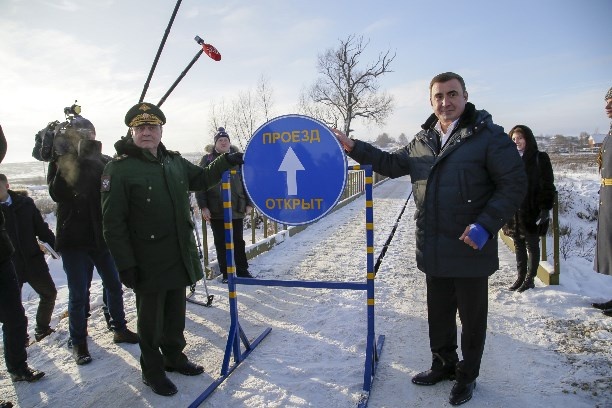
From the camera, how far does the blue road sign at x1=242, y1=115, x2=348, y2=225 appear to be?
278 centimetres

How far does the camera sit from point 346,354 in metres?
3.45

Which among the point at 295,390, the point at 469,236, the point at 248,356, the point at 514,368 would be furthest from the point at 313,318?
the point at 469,236

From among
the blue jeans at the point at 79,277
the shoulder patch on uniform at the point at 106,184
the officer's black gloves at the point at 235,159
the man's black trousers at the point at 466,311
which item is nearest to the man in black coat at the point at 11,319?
the blue jeans at the point at 79,277

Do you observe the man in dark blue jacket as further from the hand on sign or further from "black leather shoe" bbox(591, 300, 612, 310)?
"black leather shoe" bbox(591, 300, 612, 310)

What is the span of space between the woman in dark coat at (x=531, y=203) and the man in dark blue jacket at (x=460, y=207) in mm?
2339

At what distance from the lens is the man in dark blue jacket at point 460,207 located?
2.49 m

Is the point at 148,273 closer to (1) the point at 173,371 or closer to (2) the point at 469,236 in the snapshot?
(1) the point at 173,371

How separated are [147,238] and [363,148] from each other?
183cm

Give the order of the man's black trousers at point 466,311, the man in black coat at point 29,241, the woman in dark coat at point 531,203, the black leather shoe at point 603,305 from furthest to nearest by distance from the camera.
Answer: the woman in dark coat at point 531,203 < the black leather shoe at point 603,305 < the man in black coat at point 29,241 < the man's black trousers at point 466,311

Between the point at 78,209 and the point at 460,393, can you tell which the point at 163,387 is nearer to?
the point at 78,209

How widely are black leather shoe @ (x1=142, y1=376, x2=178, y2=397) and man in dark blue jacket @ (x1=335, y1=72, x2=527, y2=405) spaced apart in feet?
6.24

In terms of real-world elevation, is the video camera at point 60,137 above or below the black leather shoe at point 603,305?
above

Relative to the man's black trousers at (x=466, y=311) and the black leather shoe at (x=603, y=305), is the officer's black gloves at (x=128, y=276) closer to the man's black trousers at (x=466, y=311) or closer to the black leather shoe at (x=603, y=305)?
the man's black trousers at (x=466, y=311)

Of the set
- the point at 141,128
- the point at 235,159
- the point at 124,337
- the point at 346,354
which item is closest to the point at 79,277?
the point at 124,337
